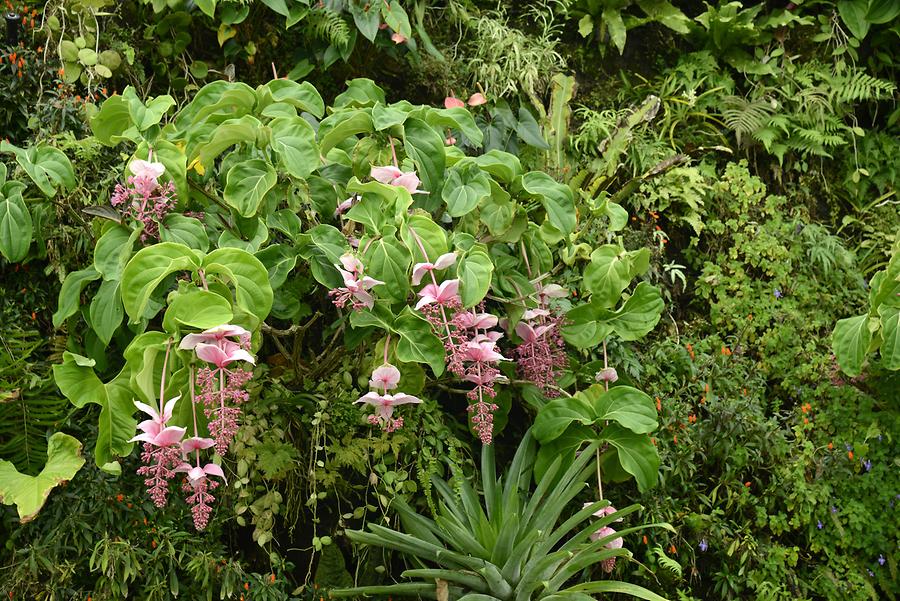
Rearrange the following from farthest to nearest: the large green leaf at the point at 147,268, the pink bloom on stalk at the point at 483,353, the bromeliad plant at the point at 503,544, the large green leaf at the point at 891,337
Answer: the large green leaf at the point at 891,337
the bromeliad plant at the point at 503,544
the pink bloom on stalk at the point at 483,353
the large green leaf at the point at 147,268

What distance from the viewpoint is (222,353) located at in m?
2.16

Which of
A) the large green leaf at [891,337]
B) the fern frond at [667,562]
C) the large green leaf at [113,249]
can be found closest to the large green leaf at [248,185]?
the large green leaf at [113,249]

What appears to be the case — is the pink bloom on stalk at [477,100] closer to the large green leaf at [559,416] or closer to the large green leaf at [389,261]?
the large green leaf at [559,416]

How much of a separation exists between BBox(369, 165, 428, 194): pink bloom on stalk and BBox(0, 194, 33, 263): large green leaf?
114 centimetres

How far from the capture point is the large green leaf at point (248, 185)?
2646 millimetres

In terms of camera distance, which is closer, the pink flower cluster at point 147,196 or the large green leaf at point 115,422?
the large green leaf at point 115,422

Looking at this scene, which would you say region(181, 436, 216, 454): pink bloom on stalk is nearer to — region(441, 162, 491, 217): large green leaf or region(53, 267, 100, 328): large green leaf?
region(53, 267, 100, 328): large green leaf

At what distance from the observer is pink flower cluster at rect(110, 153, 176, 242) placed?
101 inches

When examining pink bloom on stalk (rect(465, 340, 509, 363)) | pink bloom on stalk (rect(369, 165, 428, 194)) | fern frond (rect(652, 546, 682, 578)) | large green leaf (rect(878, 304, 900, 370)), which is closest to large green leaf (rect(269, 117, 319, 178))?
pink bloom on stalk (rect(369, 165, 428, 194))

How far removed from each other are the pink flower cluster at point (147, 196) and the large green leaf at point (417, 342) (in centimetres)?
78

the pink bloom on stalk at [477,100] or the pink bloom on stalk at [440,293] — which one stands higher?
the pink bloom on stalk at [440,293]

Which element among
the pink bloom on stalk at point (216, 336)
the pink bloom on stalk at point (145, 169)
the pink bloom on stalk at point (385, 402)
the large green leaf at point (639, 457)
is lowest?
the large green leaf at point (639, 457)

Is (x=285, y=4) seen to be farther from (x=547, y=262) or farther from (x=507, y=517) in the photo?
(x=507, y=517)

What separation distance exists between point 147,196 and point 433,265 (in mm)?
867
